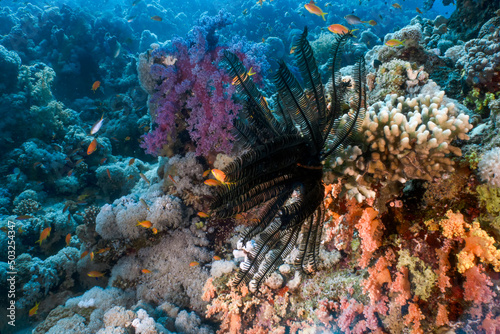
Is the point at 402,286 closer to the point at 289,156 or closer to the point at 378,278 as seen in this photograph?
the point at 378,278

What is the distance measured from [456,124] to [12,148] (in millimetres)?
14864

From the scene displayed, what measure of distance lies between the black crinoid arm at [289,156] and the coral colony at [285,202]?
Result: 0.02 meters

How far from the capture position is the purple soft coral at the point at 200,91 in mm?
4836

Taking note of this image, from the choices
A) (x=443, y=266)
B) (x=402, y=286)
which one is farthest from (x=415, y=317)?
(x=443, y=266)

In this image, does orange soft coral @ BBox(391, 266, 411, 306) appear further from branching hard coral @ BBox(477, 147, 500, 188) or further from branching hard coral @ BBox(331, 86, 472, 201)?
branching hard coral @ BBox(477, 147, 500, 188)

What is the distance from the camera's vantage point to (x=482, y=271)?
222 centimetres

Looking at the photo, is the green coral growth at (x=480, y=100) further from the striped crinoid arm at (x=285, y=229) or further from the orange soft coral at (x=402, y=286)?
the striped crinoid arm at (x=285, y=229)

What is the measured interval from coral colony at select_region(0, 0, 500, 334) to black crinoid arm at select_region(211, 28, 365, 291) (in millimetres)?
17

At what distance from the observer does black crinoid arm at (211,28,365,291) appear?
2230 mm

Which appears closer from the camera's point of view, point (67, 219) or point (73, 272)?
point (73, 272)

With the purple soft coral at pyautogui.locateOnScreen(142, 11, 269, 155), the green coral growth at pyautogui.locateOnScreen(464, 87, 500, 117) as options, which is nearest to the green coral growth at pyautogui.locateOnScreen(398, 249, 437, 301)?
the green coral growth at pyautogui.locateOnScreen(464, 87, 500, 117)

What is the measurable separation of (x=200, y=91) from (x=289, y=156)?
342cm

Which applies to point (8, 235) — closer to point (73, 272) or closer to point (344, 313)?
point (73, 272)


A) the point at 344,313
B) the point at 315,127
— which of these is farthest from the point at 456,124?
the point at 344,313
